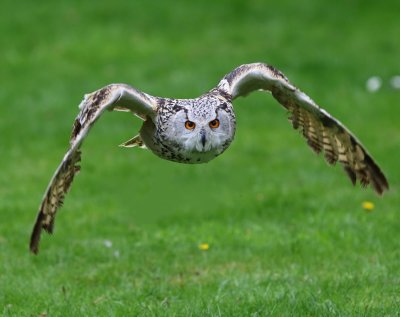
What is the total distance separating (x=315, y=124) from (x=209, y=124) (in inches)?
41.5

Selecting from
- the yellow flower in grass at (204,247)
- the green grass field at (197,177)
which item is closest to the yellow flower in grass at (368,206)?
the green grass field at (197,177)

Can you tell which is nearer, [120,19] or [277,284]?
[277,284]

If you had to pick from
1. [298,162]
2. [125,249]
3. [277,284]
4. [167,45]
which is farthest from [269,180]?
[167,45]

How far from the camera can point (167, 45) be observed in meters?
17.0

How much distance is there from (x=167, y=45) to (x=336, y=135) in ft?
34.2

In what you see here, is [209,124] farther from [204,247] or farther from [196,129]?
[204,247]

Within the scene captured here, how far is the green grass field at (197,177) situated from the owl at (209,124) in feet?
3.50

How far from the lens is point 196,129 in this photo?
251 inches

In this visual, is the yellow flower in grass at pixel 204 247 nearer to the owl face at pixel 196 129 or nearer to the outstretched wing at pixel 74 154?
the owl face at pixel 196 129

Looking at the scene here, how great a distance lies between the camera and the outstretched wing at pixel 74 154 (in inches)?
223

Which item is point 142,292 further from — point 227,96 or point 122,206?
point 122,206

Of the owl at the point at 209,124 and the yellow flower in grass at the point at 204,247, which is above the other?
the owl at the point at 209,124

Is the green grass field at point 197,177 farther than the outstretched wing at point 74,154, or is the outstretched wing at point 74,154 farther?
the green grass field at point 197,177

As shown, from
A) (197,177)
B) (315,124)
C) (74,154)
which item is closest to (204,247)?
(315,124)
